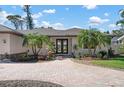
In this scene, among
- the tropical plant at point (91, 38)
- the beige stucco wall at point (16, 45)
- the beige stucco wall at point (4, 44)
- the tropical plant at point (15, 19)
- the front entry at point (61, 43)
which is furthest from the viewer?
the tropical plant at point (15, 19)

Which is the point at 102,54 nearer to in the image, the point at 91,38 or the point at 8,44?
the point at 91,38

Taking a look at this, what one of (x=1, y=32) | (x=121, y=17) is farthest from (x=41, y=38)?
(x=121, y=17)

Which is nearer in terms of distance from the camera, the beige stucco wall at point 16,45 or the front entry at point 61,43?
the beige stucco wall at point 16,45

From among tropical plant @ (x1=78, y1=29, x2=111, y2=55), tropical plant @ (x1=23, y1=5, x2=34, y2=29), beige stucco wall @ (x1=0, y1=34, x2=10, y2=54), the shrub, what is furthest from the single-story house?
tropical plant @ (x1=23, y1=5, x2=34, y2=29)

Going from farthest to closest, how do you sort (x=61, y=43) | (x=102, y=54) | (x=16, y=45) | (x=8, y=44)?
1. (x=61, y=43)
2. (x=102, y=54)
3. (x=16, y=45)
4. (x=8, y=44)

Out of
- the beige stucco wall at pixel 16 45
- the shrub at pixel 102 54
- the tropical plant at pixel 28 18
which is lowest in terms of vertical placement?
the shrub at pixel 102 54

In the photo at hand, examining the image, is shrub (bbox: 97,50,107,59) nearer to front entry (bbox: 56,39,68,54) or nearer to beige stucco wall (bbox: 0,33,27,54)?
front entry (bbox: 56,39,68,54)

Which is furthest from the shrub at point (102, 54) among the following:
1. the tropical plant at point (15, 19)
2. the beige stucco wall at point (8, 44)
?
the tropical plant at point (15, 19)

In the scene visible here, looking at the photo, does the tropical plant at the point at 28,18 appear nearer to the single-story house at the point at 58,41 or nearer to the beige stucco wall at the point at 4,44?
the single-story house at the point at 58,41

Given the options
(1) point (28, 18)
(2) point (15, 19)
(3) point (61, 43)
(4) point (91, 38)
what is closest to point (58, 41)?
(3) point (61, 43)

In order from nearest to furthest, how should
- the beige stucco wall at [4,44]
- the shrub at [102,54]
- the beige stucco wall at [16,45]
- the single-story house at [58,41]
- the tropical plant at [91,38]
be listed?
the beige stucco wall at [4,44] → the beige stucco wall at [16,45] → the tropical plant at [91,38] → the single-story house at [58,41] → the shrub at [102,54]

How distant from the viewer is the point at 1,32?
2664cm

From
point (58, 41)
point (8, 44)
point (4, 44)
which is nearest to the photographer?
point (8, 44)
